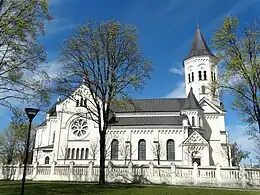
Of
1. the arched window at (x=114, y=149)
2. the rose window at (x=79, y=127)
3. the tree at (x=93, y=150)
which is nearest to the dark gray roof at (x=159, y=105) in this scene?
the rose window at (x=79, y=127)

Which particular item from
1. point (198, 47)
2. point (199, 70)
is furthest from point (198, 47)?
point (199, 70)

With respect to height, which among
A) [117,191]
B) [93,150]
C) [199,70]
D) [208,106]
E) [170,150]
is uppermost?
[199,70]

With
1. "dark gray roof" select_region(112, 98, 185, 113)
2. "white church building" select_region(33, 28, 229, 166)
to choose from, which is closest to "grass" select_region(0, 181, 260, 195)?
"white church building" select_region(33, 28, 229, 166)

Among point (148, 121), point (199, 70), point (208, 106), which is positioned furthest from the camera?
point (199, 70)

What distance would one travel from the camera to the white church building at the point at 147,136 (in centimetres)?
A: 4066

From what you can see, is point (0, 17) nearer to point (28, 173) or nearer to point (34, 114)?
point (34, 114)

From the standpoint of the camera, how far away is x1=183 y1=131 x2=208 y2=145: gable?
3838 centimetres

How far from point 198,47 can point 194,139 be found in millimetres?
22569

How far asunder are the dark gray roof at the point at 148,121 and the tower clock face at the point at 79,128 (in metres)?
4.95

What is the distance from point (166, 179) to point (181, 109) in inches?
873

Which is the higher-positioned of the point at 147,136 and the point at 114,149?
the point at 147,136

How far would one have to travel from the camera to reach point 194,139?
127 feet

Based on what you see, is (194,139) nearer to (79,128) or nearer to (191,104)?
(191,104)

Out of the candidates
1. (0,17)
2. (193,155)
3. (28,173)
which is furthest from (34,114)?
(193,155)
